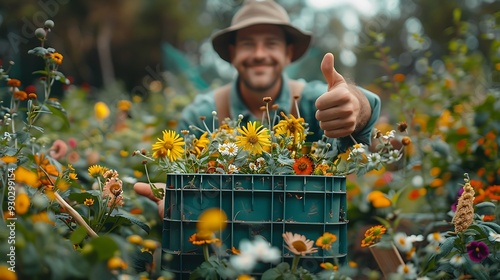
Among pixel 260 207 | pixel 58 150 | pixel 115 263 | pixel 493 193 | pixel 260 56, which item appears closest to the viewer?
pixel 115 263

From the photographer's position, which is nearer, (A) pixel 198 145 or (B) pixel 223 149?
(B) pixel 223 149

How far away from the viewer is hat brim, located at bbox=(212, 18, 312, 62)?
273 centimetres

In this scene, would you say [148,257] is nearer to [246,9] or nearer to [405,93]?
[246,9]

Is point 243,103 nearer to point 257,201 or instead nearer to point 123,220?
point 123,220

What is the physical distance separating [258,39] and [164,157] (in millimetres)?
1203

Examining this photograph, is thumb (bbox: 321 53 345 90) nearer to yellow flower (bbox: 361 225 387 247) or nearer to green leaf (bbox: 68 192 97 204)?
yellow flower (bbox: 361 225 387 247)

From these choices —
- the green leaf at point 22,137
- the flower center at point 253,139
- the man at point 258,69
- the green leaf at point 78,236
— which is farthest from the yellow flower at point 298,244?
the man at point 258,69

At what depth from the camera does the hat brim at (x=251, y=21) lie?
8.94ft

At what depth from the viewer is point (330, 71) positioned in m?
1.65

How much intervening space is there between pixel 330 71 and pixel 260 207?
47cm

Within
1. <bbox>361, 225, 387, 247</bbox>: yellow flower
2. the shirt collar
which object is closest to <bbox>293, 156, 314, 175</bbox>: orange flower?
<bbox>361, 225, 387, 247</bbox>: yellow flower

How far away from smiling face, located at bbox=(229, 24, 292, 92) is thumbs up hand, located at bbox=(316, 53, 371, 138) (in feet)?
3.11

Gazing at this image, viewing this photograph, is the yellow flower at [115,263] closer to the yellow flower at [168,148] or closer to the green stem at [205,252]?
the green stem at [205,252]

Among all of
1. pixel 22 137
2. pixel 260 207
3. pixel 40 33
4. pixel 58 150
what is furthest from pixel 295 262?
pixel 58 150
